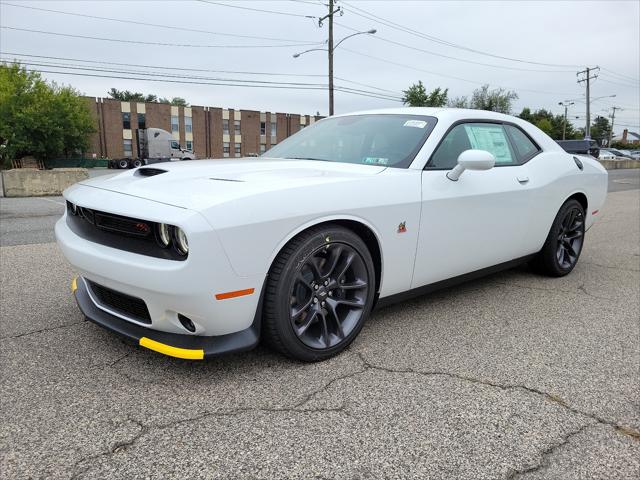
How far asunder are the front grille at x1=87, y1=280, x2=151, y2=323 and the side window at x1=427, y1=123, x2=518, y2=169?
1.92 m

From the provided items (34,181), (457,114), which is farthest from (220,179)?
(34,181)

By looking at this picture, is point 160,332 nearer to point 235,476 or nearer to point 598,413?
point 235,476

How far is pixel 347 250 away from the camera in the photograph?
266 cm

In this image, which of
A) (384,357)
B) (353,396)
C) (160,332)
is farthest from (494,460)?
(160,332)

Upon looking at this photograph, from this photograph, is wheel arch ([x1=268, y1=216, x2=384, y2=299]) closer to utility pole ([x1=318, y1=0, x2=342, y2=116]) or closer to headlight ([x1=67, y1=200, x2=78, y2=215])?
headlight ([x1=67, y1=200, x2=78, y2=215])

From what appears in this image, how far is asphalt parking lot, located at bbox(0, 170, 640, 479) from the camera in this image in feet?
6.07

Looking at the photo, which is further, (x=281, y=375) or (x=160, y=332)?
(x=281, y=375)

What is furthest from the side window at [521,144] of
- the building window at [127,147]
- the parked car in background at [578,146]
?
the building window at [127,147]

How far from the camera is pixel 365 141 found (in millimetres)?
3430

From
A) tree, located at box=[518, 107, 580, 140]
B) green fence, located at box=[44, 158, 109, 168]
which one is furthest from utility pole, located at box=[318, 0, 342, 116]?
tree, located at box=[518, 107, 580, 140]

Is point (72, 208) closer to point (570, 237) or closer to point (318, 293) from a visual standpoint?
Answer: point (318, 293)

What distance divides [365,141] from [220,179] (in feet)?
4.07

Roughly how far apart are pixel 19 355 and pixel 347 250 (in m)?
1.91

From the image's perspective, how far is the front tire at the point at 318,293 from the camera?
2396mm
